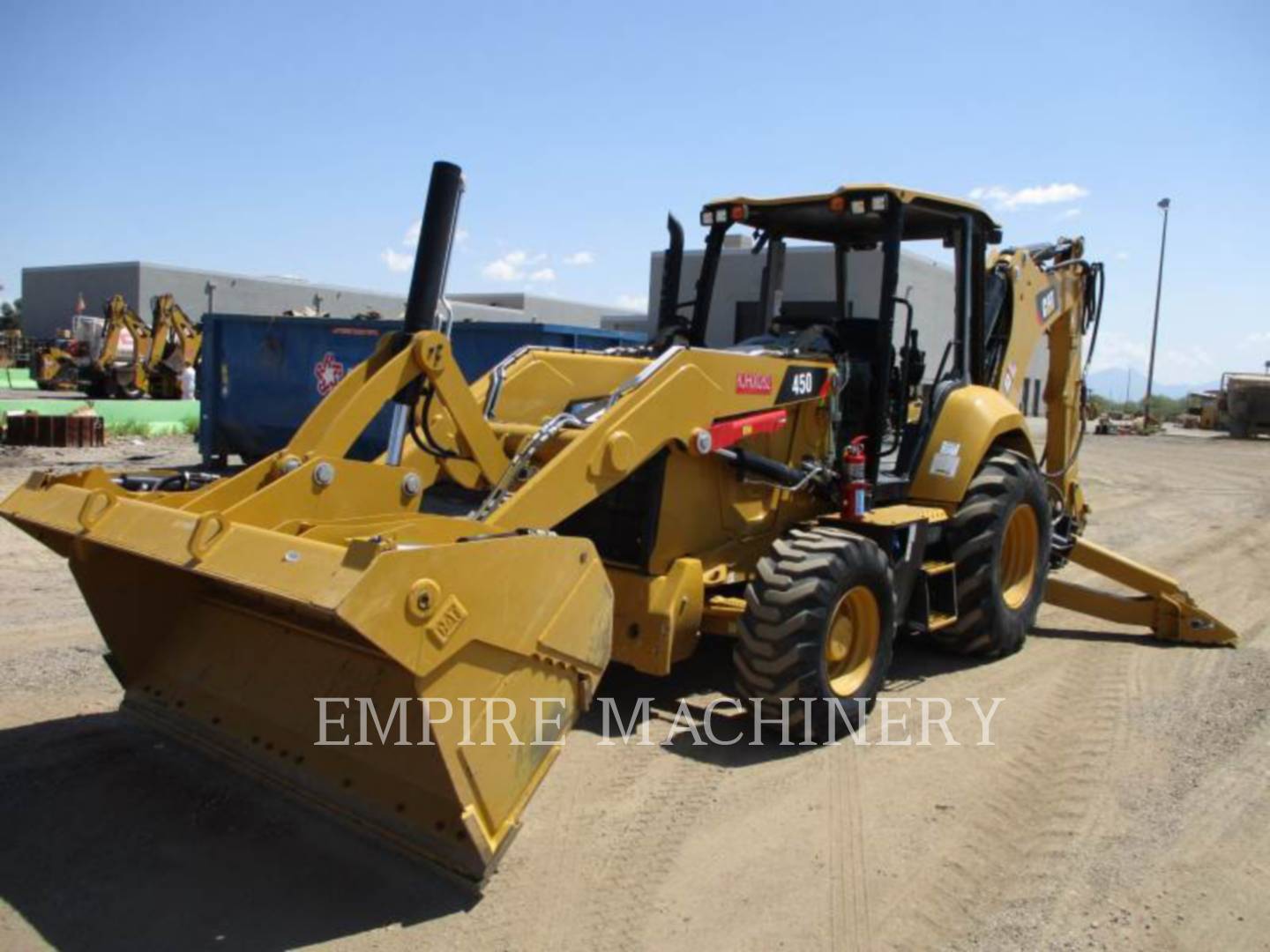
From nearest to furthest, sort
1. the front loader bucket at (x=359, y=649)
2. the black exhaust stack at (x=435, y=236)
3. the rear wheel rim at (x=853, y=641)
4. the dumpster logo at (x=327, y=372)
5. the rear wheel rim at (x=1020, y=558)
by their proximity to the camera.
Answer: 1. the front loader bucket at (x=359, y=649)
2. the black exhaust stack at (x=435, y=236)
3. the rear wheel rim at (x=853, y=641)
4. the rear wheel rim at (x=1020, y=558)
5. the dumpster logo at (x=327, y=372)

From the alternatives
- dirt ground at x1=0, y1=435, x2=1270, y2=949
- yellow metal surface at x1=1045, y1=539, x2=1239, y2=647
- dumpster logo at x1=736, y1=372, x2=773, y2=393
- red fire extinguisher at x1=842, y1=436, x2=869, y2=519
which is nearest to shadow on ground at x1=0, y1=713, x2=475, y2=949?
dirt ground at x1=0, y1=435, x2=1270, y2=949

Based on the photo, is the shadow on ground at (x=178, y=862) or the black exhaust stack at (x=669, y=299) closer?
the shadow on ground at (x=178, y=862)

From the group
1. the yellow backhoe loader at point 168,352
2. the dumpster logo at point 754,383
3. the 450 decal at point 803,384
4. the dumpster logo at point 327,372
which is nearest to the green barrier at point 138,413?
the dumpster logo at point 327,372

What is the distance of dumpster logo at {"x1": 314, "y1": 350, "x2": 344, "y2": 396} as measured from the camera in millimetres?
12164

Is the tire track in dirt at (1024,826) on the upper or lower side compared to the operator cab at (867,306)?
lower

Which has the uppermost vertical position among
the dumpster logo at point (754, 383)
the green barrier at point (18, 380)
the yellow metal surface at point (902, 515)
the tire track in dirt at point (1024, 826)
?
the dumpster logo at point (754, 383)

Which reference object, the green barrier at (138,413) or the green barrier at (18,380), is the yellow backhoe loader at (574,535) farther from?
the green barrier at (18,380)

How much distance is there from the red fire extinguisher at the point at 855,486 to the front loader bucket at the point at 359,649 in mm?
1856

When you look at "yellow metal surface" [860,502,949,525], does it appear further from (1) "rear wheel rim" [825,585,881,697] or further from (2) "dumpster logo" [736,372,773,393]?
(2) "dumpster logo" [736,372,773,393]

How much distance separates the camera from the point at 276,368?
41.9 ft

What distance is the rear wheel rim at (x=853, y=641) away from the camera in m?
4.93

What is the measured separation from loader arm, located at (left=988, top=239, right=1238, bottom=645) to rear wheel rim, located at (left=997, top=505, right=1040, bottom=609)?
0.63 m

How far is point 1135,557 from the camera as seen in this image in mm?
10383

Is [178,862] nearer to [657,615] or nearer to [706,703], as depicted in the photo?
[657,615]
